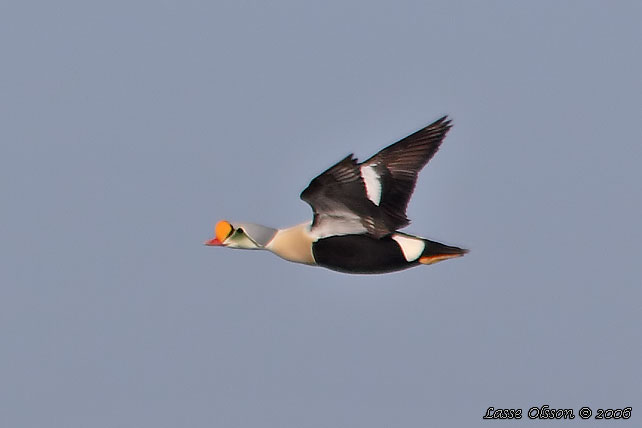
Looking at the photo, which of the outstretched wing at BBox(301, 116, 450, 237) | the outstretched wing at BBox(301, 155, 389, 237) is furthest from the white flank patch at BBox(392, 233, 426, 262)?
the outstretched wing at BBox(301, 155, 389, 237)

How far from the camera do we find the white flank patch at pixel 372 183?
18.4m

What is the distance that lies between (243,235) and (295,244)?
2.63 feet

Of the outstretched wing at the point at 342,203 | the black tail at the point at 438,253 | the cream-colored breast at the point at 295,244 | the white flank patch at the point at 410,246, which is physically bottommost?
the black tail at the point at 438,253

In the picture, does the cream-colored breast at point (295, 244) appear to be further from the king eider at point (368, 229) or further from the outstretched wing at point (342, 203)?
the outstretched wing at point (342, 203)

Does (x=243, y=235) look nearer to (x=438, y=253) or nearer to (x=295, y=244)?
(x=295, y=244)

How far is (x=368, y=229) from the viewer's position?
17.6 m

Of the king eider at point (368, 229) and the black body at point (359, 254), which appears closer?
the king eider at point (368, 229)

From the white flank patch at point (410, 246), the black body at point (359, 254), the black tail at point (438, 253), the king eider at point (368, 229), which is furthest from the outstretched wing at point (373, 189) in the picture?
the black tail at point (438, 253)

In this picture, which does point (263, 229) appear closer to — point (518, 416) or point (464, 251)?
point (464, 251)

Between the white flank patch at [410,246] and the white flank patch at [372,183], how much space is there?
61cm

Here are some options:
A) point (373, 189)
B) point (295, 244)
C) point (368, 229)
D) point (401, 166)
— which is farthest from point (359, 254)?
point (401, 166)

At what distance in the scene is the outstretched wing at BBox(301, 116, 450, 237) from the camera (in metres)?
16.4

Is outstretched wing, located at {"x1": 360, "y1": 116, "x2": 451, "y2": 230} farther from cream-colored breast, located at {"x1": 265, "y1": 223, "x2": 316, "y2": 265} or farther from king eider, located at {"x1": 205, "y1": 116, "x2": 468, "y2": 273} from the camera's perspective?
cream-colored breast, located at {"x1": 265, "y1": 223, "x2": 316, "y2": 265}

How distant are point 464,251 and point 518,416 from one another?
95.8 inches
